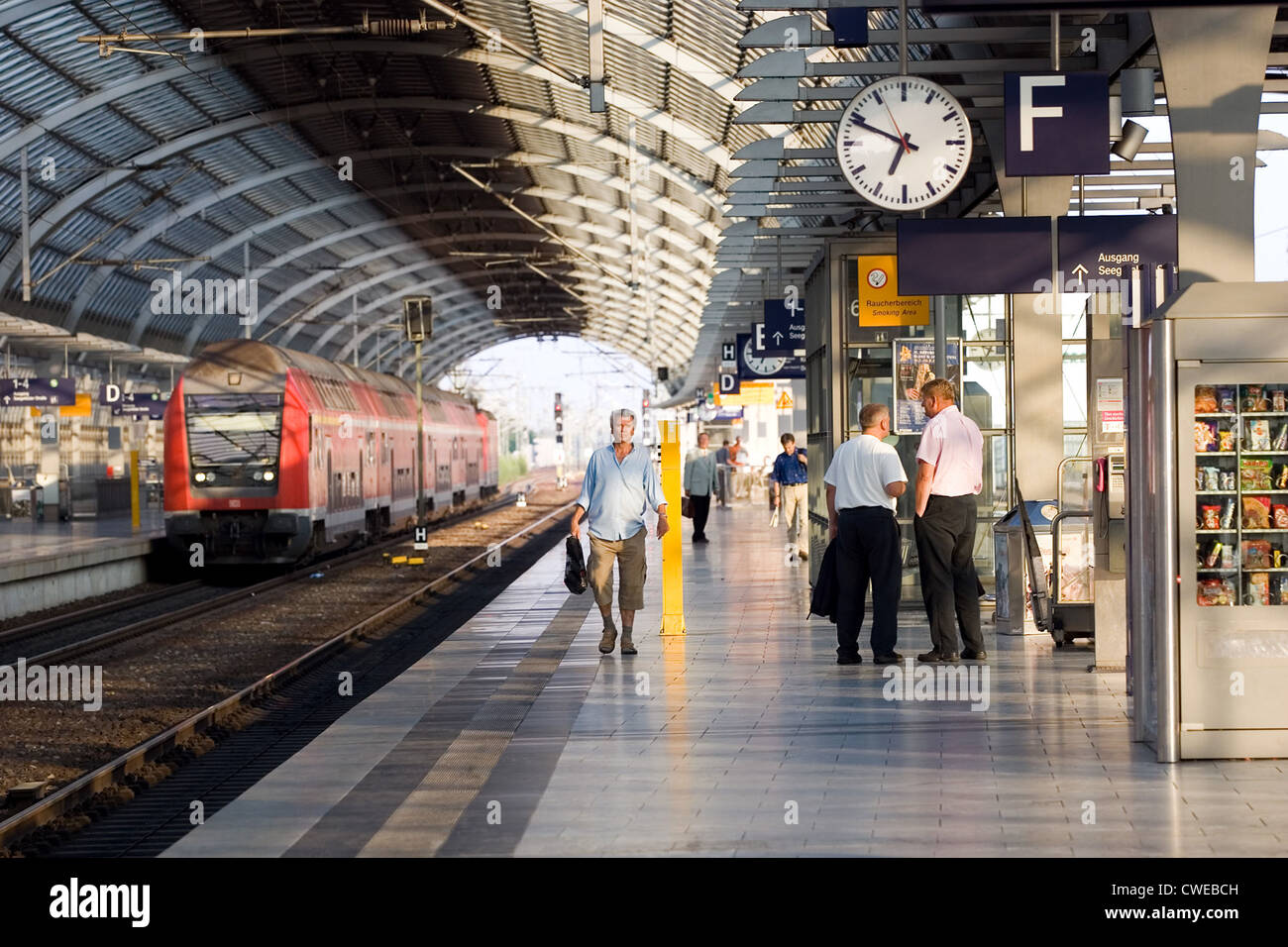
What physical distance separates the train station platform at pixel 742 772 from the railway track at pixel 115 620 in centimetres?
639

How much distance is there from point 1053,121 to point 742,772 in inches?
184

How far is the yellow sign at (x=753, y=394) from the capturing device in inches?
1636

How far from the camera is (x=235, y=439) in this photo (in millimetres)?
26328

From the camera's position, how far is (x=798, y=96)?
44.8 ft

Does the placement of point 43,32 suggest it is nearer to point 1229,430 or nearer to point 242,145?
point 242,145

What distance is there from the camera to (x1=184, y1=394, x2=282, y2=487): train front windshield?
86.0 ft

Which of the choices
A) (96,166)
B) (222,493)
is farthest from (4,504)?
(222,493)

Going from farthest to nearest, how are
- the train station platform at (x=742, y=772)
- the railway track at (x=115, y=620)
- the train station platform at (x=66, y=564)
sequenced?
the train station platform at (x=66, y=564) < the railway track at (x=115, y=620) < the train station platform at (x=742, y=772)

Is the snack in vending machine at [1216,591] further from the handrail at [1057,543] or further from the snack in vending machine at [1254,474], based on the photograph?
the handrail at [1057,543]

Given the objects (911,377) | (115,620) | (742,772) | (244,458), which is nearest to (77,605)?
(115,620)

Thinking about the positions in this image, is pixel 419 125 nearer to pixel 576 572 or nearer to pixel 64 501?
pixel 64 501

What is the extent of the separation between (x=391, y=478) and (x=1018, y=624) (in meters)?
24.4

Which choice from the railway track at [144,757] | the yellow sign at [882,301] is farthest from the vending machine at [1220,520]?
the yellow sign at [882,301]
